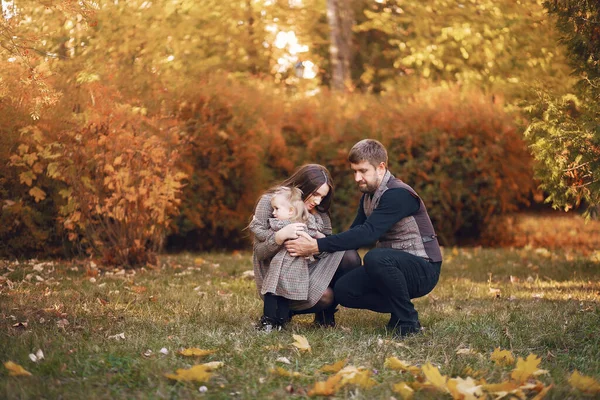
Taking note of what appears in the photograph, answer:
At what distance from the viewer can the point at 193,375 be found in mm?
3242

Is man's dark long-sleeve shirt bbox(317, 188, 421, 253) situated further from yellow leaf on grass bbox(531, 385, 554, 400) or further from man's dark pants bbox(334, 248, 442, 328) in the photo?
yellow leaf on grass bbox(531, 385, 554, 400)

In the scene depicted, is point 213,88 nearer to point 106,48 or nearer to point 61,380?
point 106,48

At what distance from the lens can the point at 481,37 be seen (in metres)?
14.0

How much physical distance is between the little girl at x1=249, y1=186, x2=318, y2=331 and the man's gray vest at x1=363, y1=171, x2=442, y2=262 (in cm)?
47

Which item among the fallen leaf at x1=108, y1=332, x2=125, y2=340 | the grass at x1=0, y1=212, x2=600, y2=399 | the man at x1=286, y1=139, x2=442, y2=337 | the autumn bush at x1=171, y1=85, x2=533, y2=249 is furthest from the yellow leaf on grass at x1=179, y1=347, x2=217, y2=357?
the autumn bush at x1=171, y1=85, x2=533, y2=249

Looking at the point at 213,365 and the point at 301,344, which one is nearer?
the point at 213,365

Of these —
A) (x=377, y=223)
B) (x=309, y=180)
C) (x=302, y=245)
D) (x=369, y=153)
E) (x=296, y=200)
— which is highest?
(x=369, y=153)

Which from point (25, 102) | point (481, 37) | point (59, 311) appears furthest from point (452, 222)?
point (59, 311)

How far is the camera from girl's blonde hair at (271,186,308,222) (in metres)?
4.62

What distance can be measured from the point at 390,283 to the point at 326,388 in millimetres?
1428

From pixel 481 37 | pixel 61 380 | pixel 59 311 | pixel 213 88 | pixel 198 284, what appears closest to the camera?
pixel 61 380

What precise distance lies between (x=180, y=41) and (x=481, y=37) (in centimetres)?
567

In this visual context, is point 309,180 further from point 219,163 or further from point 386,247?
point 219,163

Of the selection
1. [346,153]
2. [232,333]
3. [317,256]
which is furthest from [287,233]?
[346,153]
